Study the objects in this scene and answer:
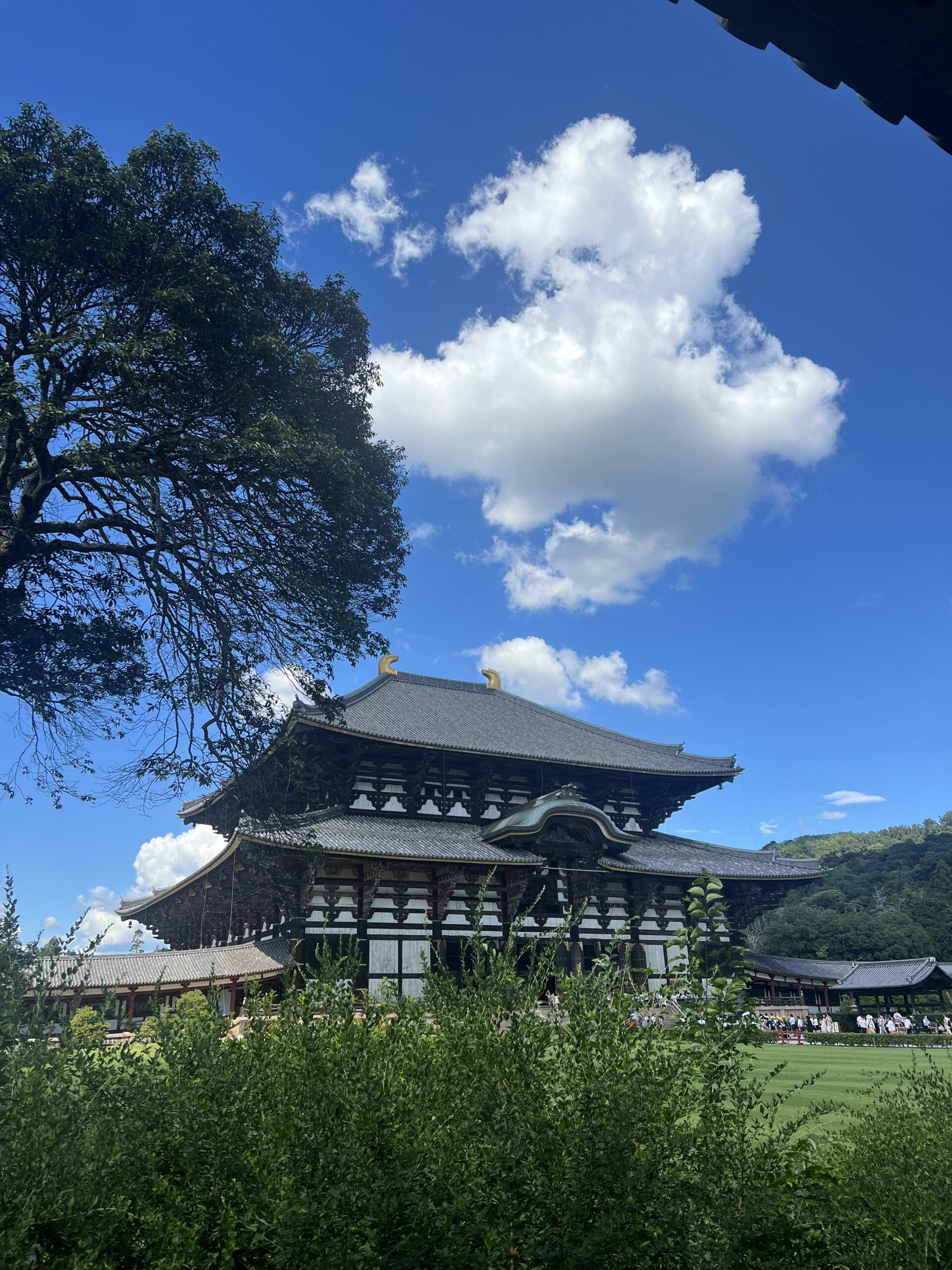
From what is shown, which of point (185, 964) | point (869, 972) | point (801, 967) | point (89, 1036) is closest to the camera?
point (89, 1036)

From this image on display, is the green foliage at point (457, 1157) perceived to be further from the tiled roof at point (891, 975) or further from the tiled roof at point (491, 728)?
the tiled roof at point (891, 975)

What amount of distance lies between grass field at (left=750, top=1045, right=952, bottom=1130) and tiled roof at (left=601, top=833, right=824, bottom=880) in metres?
4.97

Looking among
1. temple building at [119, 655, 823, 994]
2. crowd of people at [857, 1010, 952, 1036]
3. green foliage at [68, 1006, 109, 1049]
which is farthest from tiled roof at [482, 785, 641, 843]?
green foliage at [68, 1006, 109, 1049]

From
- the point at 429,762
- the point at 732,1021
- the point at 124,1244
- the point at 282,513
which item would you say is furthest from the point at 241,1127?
the point at 429,762

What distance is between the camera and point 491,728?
25531mm

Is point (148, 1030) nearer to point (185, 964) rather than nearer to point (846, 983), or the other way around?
point (185, 964)

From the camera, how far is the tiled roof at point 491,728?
889 inches

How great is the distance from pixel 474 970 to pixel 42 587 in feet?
30.5

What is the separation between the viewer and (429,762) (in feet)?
72.8

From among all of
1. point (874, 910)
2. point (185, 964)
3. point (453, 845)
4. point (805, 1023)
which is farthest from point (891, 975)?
point (874, 910)

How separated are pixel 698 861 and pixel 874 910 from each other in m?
36.5

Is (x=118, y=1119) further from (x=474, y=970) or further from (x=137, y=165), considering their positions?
(x=137, y=165)

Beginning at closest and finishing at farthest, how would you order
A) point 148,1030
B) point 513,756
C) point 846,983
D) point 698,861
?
point 148,1030
point 513,756
point 698,861
point 846,983

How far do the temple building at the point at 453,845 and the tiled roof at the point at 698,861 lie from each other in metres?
0.08
